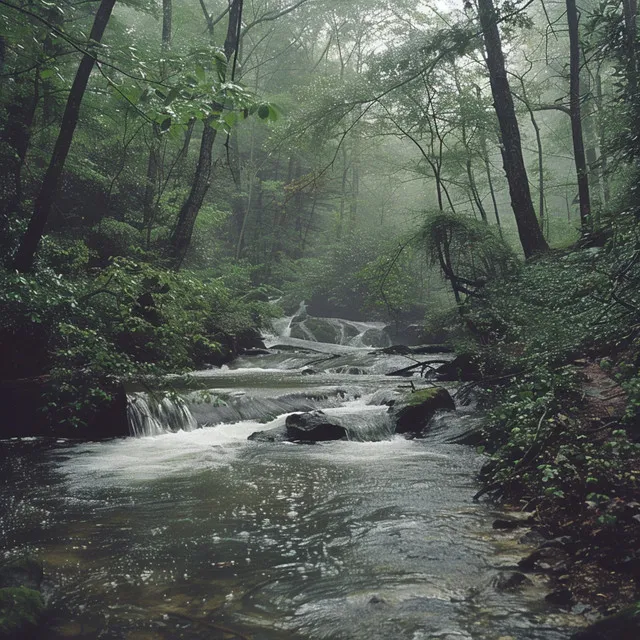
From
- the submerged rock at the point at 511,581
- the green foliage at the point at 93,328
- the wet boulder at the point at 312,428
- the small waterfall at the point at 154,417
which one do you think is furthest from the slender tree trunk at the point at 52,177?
the submerged rock at the point at 511,581

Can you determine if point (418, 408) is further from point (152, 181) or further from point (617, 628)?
point (152, 181)

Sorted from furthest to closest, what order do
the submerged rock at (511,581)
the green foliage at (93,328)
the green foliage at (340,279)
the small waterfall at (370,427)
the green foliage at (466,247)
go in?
1. the green foliage at (340,279)
2. the green foliage at (466,247)
3. the small waterfall at (370,427)
4. the green foliage at (93,328)
5. the submerged rock at (511,581)

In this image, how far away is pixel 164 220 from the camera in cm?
1689

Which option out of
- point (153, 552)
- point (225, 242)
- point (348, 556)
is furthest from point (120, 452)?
point (225, 242)

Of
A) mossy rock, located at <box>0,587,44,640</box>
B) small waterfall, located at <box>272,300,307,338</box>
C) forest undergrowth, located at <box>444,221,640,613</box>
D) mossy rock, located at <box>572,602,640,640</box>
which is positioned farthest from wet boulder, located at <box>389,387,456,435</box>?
small waterfall, located at <box>272,300,307,338</box>

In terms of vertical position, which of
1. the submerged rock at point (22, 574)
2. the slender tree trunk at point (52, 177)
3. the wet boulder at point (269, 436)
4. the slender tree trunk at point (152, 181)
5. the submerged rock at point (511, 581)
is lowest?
the submerged rock at point (511, 581)

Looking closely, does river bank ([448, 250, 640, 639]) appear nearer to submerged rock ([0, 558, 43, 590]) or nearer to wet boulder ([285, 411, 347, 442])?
wet boulder ([285, 411, 347, 442])

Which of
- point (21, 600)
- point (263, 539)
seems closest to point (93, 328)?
point (263, 539)

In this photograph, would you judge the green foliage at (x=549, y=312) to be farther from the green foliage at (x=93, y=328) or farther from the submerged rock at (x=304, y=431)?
the green foliage at (x=93, y=328)

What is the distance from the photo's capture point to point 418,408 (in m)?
8.99

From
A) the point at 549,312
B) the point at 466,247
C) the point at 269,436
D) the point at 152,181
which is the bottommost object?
the point at 269,436

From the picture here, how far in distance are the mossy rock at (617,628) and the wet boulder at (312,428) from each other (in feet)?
19.1

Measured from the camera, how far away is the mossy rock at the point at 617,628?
2.42 m

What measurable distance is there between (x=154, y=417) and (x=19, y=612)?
6.14 m
